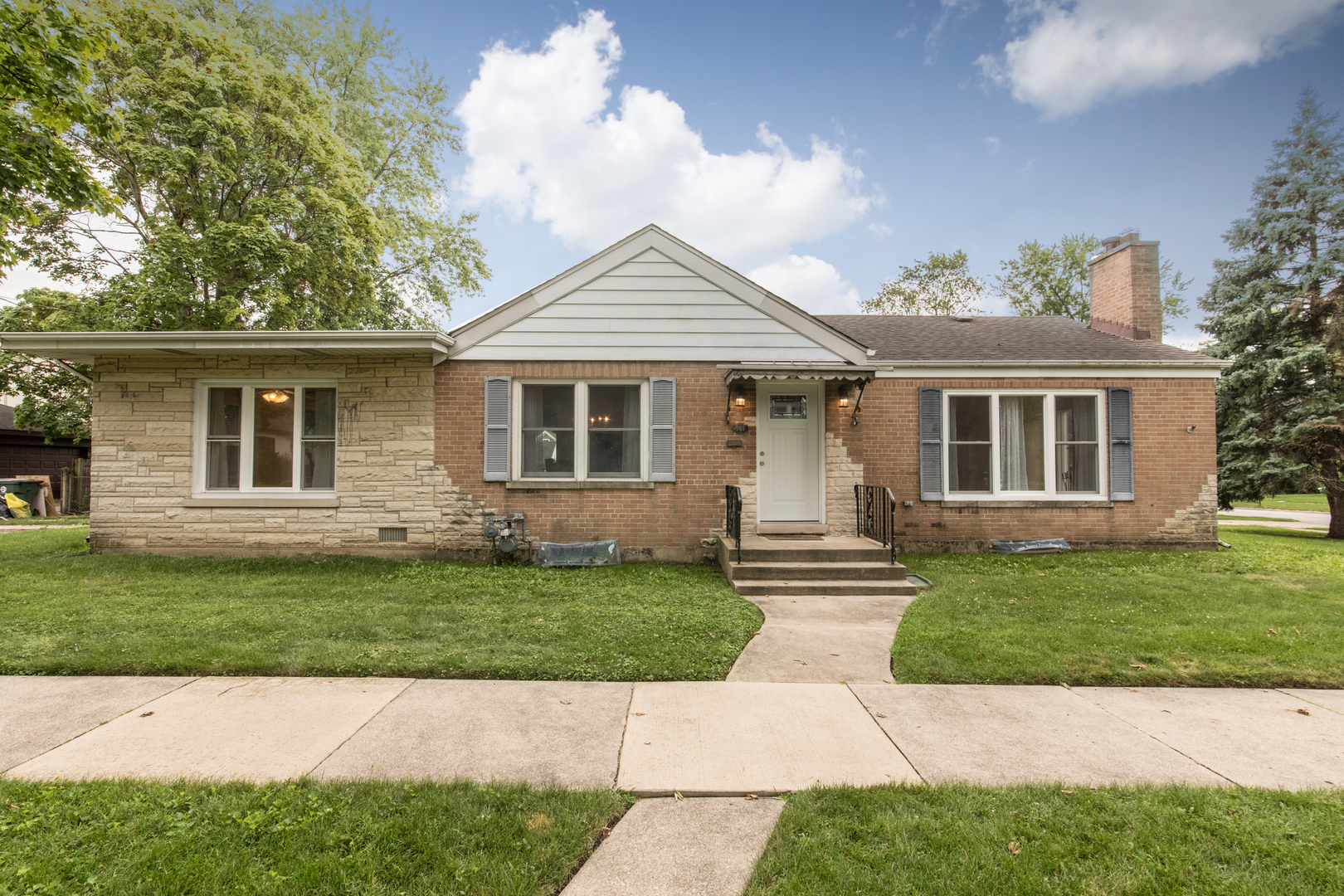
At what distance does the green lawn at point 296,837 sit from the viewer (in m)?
2.01

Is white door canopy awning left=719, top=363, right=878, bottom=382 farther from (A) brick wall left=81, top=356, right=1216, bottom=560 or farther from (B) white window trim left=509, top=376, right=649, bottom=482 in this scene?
(B) white window trim left=509, top=376, right=649, bottom=482

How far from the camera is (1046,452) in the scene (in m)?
9.48

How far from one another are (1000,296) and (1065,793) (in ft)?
Result: 102

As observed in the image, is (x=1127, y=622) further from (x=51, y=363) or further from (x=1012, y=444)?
(x=51, y=363)

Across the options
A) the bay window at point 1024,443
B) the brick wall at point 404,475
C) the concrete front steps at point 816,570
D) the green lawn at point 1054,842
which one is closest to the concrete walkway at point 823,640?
the concrete front steps at point 816,570

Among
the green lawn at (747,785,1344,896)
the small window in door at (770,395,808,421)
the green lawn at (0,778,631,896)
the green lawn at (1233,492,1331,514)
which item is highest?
the small window in door at (770,395,808,421)

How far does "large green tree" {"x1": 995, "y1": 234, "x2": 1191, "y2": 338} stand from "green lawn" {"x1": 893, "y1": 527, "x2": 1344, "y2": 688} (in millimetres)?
22912

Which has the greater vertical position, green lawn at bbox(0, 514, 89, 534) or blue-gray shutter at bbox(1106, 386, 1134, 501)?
blue-gray shutter at bbox(1106, 386, 1134, 501)

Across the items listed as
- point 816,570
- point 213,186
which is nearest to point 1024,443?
point 816,570

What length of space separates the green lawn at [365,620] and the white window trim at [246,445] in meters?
1.01

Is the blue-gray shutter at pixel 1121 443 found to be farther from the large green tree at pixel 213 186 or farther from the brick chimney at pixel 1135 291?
the large green tree at pixel 213 186

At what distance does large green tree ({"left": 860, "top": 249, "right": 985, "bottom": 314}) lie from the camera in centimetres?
2864

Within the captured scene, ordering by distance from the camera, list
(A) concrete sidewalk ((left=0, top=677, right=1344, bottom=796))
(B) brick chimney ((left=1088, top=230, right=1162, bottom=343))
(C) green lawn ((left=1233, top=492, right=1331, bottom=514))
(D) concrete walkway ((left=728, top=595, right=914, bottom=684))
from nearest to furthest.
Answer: (A) concrete sidewalk ((left=0, top=677, right=1344, bottom=796)) → (D) concrete walkway ((left=728, top=595, right=914, bottom=684)) → (B) brick chimney ((left=1088, top=230, right=1162, bottom=343)) → (C) green lawn ((left=1233, top=492, right=1331, bottom=514))

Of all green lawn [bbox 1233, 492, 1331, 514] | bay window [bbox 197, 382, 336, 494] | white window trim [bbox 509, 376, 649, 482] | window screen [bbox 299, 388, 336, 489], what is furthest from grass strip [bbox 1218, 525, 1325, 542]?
bay window [bbox 197, 382, 336, 494]
